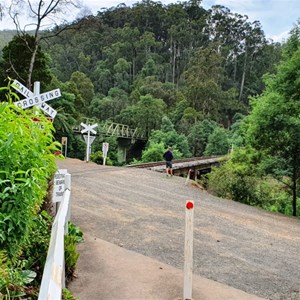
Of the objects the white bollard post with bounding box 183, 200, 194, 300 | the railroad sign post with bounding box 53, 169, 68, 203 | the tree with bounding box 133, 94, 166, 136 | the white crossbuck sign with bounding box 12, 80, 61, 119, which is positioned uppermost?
the tree with bounding box 133, 94, 166, 136

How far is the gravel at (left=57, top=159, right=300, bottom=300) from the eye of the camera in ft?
14.6

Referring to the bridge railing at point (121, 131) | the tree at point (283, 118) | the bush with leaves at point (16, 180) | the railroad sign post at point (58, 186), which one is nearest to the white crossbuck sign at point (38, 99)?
the railroad sign post at point (58, 186)

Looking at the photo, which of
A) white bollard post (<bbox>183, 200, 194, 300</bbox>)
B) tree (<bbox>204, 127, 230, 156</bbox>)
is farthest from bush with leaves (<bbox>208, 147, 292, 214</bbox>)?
tree (<bbox>204, 127, 230, 156</bbox>)

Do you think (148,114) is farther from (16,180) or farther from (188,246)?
(16,180)

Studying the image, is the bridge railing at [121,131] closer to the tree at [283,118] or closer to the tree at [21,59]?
the tree at [21,59]

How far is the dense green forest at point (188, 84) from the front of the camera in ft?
39.1

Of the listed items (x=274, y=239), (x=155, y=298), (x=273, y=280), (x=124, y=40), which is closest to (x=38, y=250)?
(x=155, y=298)

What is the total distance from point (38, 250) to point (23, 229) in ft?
4.41

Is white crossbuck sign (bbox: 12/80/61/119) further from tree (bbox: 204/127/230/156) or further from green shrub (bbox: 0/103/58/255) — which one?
tree (bbox: 204/127/230/156)

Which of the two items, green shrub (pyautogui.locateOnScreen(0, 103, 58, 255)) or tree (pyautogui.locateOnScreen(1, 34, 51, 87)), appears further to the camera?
tree (pyautogui.locateOnScreen(1, 34, 51, 87))

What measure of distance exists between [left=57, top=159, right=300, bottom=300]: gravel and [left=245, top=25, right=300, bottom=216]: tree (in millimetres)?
3297

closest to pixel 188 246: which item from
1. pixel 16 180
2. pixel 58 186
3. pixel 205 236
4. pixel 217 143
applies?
pixel 58 186

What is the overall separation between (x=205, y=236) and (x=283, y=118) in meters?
6.15

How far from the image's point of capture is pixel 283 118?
10.9 m
